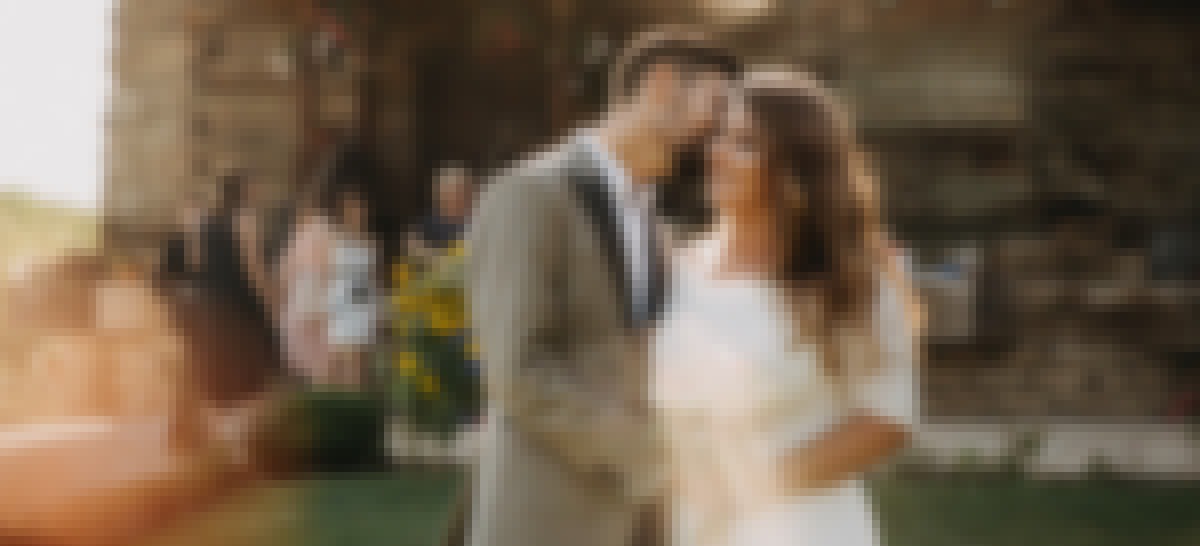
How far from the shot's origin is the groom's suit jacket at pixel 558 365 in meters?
0.95

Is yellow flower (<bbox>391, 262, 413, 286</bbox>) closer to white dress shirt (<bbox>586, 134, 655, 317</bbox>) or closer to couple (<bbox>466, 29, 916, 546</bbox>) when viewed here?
couple (<bbox>466, 29, 916, 546</bbox>)

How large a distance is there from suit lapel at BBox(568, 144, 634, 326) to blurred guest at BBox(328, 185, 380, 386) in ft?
0.85

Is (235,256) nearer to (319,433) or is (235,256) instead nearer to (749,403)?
(319,433)

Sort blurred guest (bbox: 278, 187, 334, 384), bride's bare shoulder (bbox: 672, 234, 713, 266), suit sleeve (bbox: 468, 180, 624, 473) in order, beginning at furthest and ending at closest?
blurred guest (bbox: 278, 187, 334, 384) → bride's bare shoulder (bbox: 672, 234, 713, 266) → suit sleeve (bbox: 468, 180, 624, 473)

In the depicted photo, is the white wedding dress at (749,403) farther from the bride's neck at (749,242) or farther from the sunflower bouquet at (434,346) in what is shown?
the sunflower bouquet at (434,346)

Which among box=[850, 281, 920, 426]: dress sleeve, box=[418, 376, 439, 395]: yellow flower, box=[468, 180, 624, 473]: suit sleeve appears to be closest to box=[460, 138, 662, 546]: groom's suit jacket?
box=[468, 180, 624, 473]: suit sleeve

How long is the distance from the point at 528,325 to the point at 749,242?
0.25m

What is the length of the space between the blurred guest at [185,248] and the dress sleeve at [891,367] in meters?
0.68

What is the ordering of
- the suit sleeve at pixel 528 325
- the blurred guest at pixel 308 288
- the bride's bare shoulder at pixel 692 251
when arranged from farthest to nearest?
the blurred guest at pixel 308 288, the bride's bare shoulder at pixel 692 251, the suit sleeve at pixel 528 325

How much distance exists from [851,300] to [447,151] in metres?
0.42

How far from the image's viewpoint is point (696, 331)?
106 centimetres

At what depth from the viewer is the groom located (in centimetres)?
96

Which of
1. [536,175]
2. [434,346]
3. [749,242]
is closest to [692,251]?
[749,242]

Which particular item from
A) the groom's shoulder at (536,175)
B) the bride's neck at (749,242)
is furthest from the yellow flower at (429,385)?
the bride's neck at (749,242)
